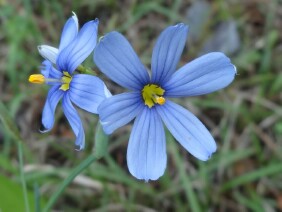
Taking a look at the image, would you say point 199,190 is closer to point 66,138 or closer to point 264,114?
point 264,114

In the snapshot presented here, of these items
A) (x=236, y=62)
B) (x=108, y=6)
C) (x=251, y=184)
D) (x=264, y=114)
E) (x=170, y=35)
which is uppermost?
(x=170, y=35)

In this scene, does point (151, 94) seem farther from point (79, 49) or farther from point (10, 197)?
point (10, 197)

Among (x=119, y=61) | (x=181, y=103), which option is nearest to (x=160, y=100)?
(x=119, y=61)

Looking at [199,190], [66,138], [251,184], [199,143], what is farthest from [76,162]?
[199,143]

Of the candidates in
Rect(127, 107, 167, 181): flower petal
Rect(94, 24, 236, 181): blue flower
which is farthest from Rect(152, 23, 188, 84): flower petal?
Rect(127, 107, 167, 181): flower petal

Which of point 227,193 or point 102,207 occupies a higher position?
point 102,207

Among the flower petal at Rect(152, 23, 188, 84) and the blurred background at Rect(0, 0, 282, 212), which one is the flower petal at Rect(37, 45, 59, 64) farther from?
the blurred background at Rect(0, 0, 282, 212)

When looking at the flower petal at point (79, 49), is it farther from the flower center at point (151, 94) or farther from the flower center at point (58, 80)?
the flower center at point (151, 94)
